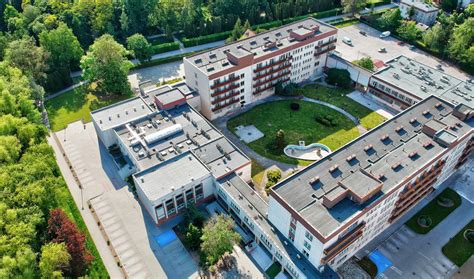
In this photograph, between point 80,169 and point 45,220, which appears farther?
point 80,169

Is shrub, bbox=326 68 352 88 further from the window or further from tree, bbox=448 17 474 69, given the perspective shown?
the window

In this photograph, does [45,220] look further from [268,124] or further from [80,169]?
[268,124]

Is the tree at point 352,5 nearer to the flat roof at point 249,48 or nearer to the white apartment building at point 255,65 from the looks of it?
the flat roof at point 249,48

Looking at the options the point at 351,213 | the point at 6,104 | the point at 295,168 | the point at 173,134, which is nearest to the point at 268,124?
the point at 295,168

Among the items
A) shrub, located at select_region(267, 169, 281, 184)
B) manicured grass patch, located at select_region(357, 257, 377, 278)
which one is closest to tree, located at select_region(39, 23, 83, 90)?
shrub, located at select_region(267, 169, 281, 184)

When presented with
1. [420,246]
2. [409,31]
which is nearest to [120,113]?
[420,246]

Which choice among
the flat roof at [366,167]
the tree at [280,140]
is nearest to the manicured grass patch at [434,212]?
the flat roof at [366,167]

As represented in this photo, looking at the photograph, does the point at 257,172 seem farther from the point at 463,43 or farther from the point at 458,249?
the point at 463,43
